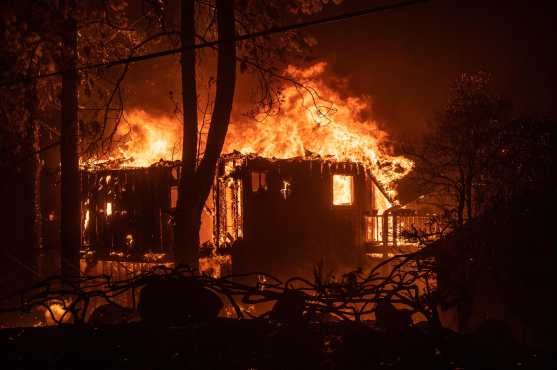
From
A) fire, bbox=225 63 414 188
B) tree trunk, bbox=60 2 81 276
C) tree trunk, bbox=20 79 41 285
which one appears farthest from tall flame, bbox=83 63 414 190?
tree trunk, bbox=60 2 81 276

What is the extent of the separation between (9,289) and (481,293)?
11.8 m

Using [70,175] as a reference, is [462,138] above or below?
above

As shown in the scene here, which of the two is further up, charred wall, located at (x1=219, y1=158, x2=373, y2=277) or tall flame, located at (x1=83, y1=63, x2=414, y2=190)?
tall flame, located at (x1=83, y1=63, x2=414, y2=190)

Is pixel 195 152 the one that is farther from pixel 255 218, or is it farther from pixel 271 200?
pixel 271 200

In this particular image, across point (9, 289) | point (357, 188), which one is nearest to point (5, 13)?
point (9, 289)

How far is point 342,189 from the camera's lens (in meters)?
20.0

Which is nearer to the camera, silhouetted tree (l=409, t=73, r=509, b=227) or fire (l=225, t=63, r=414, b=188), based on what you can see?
silhouetted tree (l=409, t=73, r=509, b=227)

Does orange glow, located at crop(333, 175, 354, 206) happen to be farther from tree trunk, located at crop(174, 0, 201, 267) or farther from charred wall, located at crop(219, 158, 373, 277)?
tree trunk, located at crop(174, 0, 201, 267)

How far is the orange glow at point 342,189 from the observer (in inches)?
781

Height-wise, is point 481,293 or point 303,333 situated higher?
point 303,333

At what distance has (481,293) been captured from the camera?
900 cm

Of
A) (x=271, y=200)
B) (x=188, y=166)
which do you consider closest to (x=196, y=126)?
(x=188, y=166)

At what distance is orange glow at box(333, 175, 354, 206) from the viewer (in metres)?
19.8

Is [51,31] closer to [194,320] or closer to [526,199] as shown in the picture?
[194,320]
